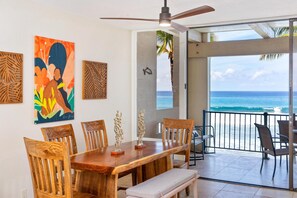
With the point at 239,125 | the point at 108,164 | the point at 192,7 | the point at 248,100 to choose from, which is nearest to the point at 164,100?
the point at 239,125

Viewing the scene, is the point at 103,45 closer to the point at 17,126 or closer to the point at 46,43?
the point at 46,43

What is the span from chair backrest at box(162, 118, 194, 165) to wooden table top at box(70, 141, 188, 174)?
0.42 meters

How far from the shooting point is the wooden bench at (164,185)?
2773 millimetres

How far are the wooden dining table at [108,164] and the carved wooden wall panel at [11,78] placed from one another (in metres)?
1.01

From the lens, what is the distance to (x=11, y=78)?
3291 millimetres

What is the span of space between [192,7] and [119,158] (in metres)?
2.16

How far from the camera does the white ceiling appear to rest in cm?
365

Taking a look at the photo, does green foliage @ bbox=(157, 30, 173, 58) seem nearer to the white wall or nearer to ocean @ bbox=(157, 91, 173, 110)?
ocean @ bbox=(157, 91, 173, 110)

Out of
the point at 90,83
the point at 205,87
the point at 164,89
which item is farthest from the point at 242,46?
the point at 90,83

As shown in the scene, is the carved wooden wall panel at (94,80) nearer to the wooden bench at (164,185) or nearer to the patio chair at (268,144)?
the wooden bench at (164,185)

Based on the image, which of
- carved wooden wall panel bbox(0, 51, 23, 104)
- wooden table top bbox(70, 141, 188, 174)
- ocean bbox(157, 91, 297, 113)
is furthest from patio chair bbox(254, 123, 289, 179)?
ocean bbox(157, 91, 297, 113)

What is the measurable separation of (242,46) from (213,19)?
8.20ft

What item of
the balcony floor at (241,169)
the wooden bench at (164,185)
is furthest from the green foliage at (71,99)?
the balcony floor at (241,169)

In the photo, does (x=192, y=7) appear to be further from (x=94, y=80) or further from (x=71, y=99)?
(x=71, y=99)
